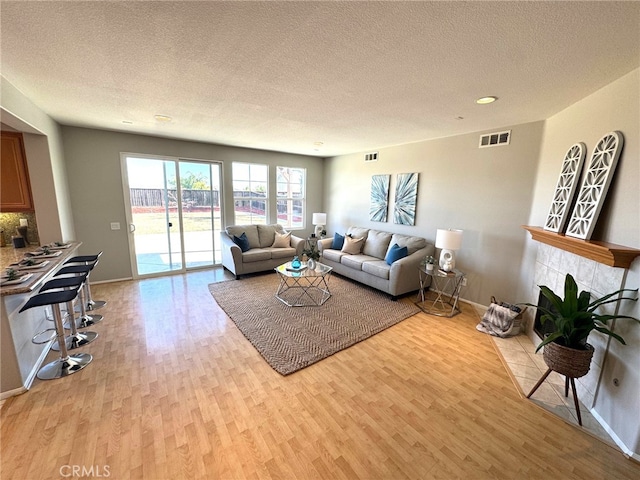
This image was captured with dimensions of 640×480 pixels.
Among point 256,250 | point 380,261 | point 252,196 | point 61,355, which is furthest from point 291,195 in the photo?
point 61,355

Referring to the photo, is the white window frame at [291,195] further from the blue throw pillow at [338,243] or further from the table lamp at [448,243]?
the table lamp at [448,243]

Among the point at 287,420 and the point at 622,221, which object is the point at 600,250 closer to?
the point at 622,221

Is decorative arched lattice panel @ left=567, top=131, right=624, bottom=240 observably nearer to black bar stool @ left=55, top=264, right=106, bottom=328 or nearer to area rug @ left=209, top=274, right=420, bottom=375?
area rug @ left=209, top=274, right=420, bottom=375

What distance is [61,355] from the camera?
89.7 inches

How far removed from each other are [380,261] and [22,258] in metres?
4.45

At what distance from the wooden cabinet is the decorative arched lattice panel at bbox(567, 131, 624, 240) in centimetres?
570

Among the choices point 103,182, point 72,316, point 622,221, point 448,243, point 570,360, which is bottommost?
point 72,316

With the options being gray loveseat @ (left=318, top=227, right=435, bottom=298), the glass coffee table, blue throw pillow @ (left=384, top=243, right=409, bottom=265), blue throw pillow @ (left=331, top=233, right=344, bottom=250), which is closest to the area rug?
the glass coffee table

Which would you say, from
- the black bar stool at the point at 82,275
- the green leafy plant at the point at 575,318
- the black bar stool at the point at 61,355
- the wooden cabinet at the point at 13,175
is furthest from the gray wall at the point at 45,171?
the green leafy plant at the point at 575,318

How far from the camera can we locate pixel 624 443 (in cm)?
162

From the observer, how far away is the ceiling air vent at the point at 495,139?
326cm

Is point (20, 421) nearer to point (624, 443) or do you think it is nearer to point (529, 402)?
point (529, 402)

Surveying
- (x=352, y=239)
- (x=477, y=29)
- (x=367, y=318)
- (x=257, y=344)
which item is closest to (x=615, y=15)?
(x=477, y=29)

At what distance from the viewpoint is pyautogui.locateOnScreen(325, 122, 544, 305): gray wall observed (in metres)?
3.18
